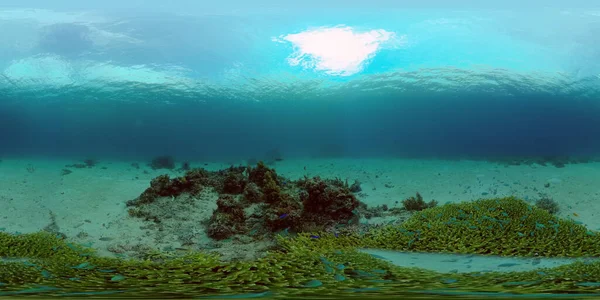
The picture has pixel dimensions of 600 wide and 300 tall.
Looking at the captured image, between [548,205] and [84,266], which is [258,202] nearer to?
[84,266]

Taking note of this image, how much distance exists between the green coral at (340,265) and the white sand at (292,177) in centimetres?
79

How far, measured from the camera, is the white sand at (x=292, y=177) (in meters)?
7.22

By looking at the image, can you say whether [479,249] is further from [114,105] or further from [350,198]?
[114,105]

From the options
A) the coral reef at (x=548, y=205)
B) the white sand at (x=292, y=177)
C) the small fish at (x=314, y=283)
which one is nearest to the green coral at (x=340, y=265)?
the small fish at (x=314, y=283)

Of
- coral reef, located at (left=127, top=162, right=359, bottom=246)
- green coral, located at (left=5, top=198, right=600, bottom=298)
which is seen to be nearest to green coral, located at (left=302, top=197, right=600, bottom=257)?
green coral, located at (left=5, top=198, right=600, bottom=298)

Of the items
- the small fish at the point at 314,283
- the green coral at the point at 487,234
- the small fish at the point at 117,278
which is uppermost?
the green coral at the point at 487,234

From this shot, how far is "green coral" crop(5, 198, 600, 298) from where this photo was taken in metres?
4.41

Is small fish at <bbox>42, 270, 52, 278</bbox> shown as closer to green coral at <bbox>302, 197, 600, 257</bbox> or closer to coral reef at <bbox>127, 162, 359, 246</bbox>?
coral reef at <bbox>127, 162, 359, 246</bbox>

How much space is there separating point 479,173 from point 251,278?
5.81 metres

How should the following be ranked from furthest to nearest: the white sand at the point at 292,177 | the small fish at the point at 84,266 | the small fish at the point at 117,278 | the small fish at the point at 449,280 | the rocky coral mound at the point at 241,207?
the white sand at the point at 292,177, the rocky coral mound at the point at 241,207, the small fish at the point at 84,266, the small fish at the point at 117,278, the small fish at the point at 449,280

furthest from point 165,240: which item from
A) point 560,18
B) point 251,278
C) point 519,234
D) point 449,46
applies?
point 560,18

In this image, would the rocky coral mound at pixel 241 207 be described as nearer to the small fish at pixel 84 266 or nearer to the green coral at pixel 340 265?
the green coral at pixel 340 265

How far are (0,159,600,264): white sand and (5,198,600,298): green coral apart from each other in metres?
0.79

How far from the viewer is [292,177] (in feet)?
30.1
